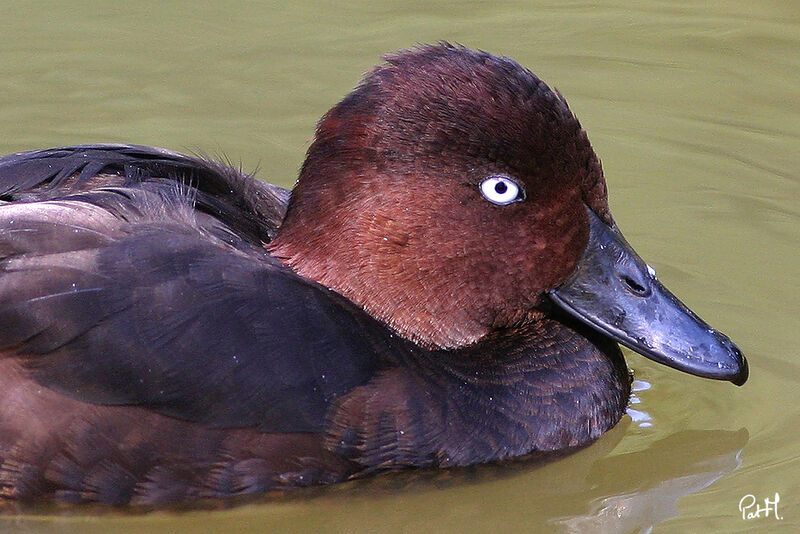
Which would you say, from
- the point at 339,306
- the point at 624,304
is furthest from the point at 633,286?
the point at 339,306

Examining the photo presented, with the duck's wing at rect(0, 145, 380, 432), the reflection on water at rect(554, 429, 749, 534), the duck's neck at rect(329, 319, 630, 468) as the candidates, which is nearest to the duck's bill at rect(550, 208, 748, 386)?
the duck's neck at rect(329, 319, 630, 468)

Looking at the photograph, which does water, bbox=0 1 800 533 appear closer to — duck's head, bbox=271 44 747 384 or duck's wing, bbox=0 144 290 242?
duck's head, bbox=271 44 747 384

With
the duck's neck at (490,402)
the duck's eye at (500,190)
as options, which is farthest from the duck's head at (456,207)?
the duck's neck at (490,402)

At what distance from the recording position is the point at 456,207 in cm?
473

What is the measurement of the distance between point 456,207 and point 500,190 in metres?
0.16

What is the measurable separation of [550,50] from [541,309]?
3.37 m

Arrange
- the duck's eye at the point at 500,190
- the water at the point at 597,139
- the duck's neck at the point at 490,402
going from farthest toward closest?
the duck's eye at the point at 500,190
the water at the point at 597,139
the duck's neck at the point at 490,402

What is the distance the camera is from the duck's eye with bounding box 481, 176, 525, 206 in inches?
185

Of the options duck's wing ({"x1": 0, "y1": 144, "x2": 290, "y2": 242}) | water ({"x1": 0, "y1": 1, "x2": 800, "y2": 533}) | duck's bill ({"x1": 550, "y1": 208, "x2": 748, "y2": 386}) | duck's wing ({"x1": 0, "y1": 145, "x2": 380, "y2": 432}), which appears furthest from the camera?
duck's bill ({"x1": 550, "y1": 208, "x2": 748, "y2": 386})

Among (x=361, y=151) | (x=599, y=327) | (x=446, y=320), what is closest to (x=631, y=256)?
(x=599, y=327)

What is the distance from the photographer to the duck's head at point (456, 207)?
4.64 m

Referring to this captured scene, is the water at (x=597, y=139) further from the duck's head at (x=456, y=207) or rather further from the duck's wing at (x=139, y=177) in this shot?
the duck's wing at (x=139, y=177)

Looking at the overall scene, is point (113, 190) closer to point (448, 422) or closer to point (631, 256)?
point (448, 422)

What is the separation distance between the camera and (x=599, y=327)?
4.98 metres
